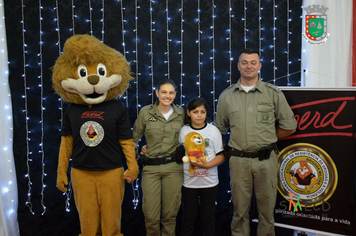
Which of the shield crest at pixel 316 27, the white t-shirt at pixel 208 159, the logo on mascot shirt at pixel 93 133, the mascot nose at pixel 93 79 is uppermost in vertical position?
the shield crest at pixel 316 27

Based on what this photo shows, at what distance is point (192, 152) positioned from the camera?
2.34 meters

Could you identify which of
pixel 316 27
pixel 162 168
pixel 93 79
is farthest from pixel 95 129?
pixel 316 27

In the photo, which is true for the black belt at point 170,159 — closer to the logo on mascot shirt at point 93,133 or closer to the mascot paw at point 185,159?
the mascot paw at point 185,159

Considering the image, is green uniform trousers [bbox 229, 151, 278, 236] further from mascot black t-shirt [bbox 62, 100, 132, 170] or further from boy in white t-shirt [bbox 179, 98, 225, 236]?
mascot black t-shirt [bbox 62, 100, 132, 170]

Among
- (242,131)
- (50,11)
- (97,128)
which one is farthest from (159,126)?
(50,11)

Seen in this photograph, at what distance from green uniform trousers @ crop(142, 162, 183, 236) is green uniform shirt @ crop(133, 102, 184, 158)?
132 mm

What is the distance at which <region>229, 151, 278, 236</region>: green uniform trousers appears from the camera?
2.40 m

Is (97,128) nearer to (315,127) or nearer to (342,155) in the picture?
(315,127)

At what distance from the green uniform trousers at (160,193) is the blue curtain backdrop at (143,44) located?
2.61 ft

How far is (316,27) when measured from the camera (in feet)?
9.32

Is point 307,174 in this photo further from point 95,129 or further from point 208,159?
point 95,129

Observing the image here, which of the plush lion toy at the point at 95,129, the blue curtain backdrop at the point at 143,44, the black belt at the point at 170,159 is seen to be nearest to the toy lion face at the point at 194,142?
the black belt at the point at 170,159

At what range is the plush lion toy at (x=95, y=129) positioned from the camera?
225cm

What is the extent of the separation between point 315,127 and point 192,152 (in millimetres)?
1150
